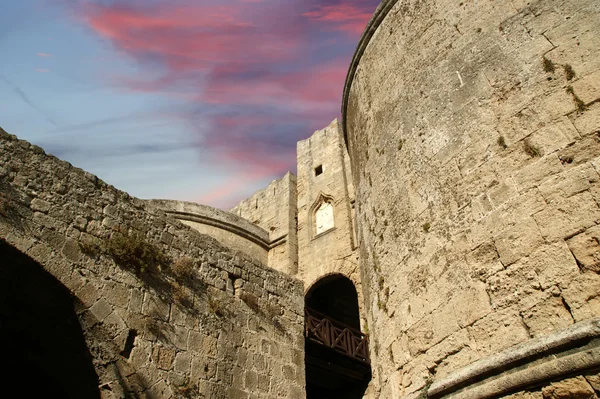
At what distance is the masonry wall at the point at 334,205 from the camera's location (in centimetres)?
1388

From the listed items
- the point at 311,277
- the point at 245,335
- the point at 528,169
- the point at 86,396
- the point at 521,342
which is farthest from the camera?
the point at 311,277

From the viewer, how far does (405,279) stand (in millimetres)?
4465

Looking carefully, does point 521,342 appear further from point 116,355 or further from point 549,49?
point 116,355

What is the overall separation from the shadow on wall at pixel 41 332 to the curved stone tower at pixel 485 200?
3006mm

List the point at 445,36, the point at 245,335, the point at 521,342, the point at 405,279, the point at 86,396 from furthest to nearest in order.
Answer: the point at 245,335, the point at 86,396, the point at 445,36, the point at 405,279, the point at 521,342

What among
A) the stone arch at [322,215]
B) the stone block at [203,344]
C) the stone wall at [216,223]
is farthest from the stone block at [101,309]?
the stone arch at [322,215]

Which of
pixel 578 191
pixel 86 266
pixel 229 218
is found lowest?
pixel 578 191

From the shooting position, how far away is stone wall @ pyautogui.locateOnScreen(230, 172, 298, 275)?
15.4 metres

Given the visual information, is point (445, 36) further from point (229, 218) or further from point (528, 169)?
point (229, 218)

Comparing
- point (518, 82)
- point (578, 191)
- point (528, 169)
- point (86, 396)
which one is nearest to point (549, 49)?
point (518, 82)

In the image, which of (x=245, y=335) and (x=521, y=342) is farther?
(x=245, y=335)

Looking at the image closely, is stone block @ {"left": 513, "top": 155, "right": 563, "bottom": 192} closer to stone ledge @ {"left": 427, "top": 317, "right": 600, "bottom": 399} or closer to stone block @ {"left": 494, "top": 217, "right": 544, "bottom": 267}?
stone block @ {"left": 494, "top": 217, "right": 544, "bottom": 267}

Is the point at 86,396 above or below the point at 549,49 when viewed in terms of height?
below

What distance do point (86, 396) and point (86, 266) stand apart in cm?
132
